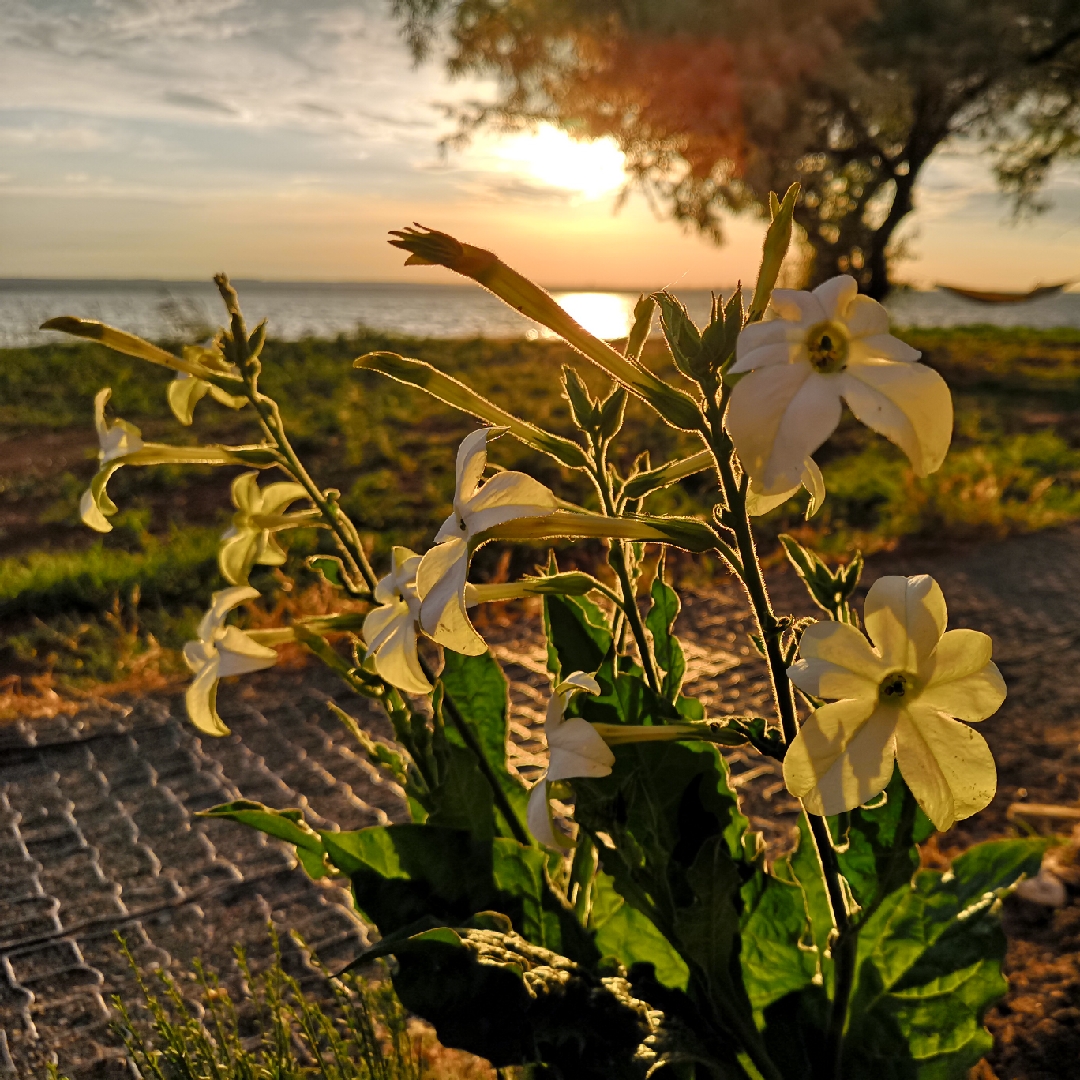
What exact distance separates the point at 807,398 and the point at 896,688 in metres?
0.29

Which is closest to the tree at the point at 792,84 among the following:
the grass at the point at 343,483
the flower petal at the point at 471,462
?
the grass at the point at 343,483

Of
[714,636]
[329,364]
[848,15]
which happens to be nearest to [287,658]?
[714,636]

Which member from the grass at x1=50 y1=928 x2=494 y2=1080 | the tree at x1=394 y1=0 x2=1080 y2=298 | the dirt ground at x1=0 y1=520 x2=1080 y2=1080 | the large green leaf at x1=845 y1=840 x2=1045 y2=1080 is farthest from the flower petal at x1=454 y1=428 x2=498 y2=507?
the tree at x1=394 y1=0 x2=1080 y2=298

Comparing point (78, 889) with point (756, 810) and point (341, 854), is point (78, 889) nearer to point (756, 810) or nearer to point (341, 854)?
point (341, 854)

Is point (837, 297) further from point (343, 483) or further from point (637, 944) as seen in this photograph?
point (343, 483)

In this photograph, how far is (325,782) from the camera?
2.68 meters

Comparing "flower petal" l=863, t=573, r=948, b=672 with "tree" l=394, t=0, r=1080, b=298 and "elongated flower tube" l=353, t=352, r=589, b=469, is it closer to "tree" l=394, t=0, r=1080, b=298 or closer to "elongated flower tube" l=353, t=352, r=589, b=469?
"elongated flower tube" l=353, t=352, r=589, b=469

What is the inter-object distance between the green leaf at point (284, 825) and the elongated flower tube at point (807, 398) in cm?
73

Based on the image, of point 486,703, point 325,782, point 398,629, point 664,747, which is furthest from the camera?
point 325,782

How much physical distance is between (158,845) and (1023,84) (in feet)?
40.0

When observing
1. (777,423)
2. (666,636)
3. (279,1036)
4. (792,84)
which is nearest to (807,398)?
(777,423)

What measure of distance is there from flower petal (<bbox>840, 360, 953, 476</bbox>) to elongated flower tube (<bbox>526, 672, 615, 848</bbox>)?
0.32 meters

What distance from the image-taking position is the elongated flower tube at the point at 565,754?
82 cm

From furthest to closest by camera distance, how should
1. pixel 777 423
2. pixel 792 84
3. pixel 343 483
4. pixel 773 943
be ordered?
pixel 792 84, pixel 343 483, pixel 773 943, pixel 777 423
